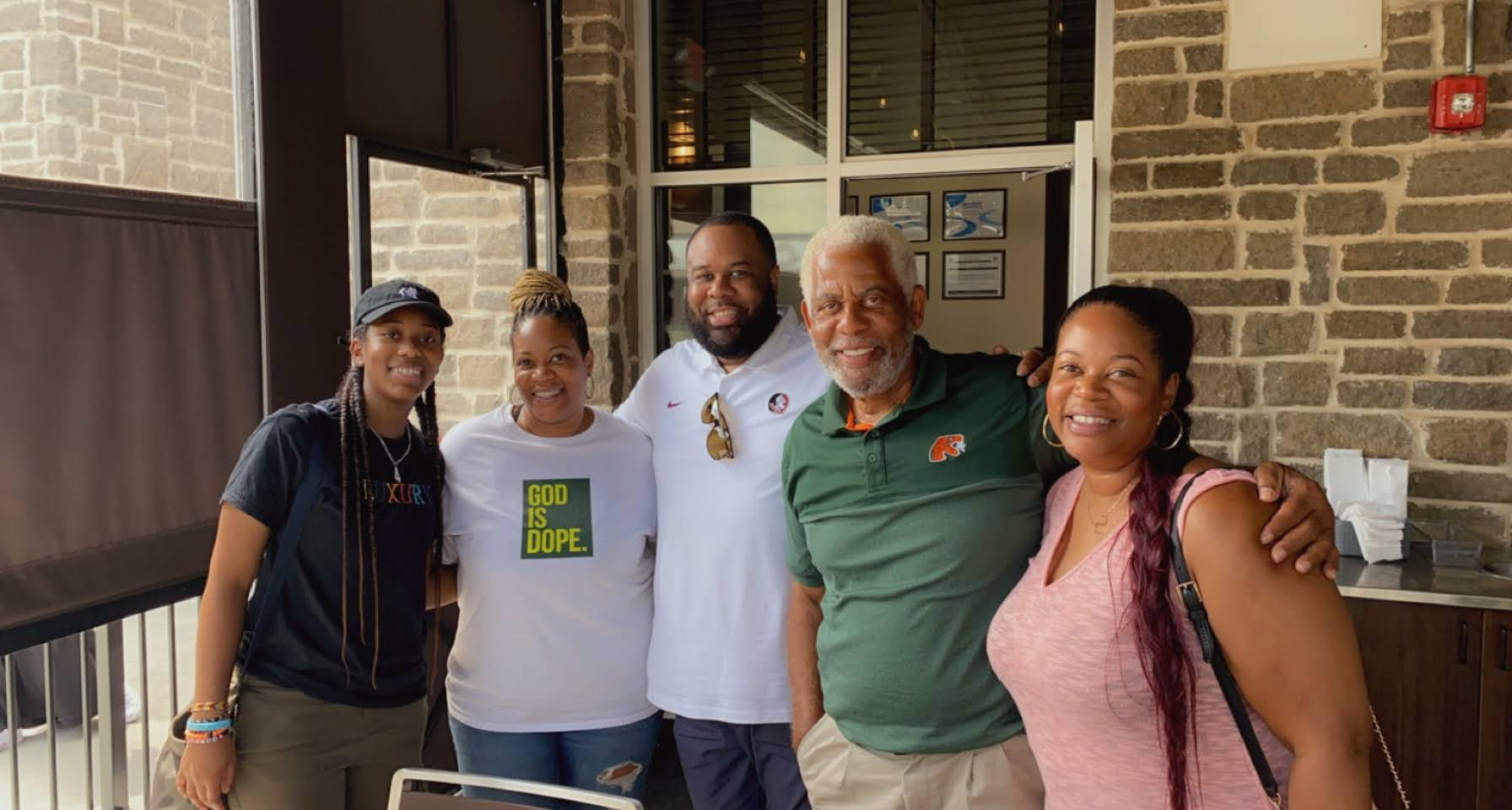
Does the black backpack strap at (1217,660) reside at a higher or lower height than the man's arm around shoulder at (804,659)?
higher

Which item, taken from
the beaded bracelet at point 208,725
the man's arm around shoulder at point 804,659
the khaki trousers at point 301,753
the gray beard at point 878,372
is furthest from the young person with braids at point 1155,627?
the beaded bracelet at point 208,725

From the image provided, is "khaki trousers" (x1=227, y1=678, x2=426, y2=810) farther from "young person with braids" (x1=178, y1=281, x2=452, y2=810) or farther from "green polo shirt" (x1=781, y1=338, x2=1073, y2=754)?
"green polo shirt" (x1=781, y1=338, x2=1073, y2=754)

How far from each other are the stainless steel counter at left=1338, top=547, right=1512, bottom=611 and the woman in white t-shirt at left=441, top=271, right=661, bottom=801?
1977 mm

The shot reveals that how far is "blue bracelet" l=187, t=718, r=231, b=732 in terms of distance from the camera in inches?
70.3

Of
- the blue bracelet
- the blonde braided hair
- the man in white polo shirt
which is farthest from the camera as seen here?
the blonde braided hair

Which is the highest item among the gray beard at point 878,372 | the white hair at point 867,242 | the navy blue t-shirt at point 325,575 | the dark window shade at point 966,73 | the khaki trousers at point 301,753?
the dark window shade at point 966,73

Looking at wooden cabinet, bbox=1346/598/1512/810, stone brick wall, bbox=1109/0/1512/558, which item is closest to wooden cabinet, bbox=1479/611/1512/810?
wooden cabinet, bbox=1346/598/1512/810

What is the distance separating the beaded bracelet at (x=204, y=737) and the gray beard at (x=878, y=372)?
1.26m

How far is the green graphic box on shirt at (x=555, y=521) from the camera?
207cm

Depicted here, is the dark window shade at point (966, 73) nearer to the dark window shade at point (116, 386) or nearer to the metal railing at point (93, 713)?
the dark window shade at point (116, 386)

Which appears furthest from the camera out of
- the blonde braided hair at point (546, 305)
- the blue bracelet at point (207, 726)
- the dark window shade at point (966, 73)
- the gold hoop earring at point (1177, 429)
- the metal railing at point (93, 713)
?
the dark window shade at point (966, 73)

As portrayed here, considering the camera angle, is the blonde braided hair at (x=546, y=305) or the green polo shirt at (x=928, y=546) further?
the blonde braided hair at (x=546, y=305)

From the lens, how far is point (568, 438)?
217cm

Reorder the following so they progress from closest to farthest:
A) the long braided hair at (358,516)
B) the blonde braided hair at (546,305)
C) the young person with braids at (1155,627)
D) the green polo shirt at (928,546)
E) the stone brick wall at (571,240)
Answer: the young person with braids at (1155,627) < the green polo shirt at (928,546) < the long braided hair at (358,516) < the blonde braided hair at (546,305) < the stone brick wall at (571,240)
